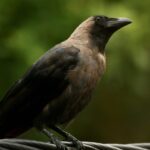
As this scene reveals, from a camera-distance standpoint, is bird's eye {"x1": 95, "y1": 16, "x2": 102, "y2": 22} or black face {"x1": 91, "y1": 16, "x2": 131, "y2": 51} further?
bird's eye {"x1": 95, "y1": 16, "x2": 102, "y2": 22}

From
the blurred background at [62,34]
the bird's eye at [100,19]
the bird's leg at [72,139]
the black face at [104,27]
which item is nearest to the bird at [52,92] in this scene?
the bird's leg at [72,139]

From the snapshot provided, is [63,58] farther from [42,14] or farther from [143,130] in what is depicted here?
[143,130]

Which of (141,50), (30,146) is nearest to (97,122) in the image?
(141,50)

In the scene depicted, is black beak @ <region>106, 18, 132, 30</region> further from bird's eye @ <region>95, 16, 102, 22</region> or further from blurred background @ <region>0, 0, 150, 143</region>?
blurred background @ <region>0, 0, 150, 143</region>

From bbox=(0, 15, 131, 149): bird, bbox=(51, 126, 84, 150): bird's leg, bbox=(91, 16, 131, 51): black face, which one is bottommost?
bbox=(51, 126, 84, 150): bird's leg

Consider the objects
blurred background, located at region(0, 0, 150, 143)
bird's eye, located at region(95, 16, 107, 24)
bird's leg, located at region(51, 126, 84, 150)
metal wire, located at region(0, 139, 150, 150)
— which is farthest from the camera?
blurred background, located at region(0, 0, 150, 143)

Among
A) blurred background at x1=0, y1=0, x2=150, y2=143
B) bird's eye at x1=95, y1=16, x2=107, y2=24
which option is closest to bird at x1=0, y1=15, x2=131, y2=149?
bird's eye at x1=95, y1=16, x2=107, y2=24

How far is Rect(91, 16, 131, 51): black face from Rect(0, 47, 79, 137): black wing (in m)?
0.45

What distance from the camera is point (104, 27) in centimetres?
829

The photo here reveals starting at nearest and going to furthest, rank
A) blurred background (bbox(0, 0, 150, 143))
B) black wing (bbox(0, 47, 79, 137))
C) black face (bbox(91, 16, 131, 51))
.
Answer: black wing (bbox(0, 47, 79, 137)) → black face (bbox(91, 16, 131, 51)) → blurred background (bbox(0, 0, 150, 143))

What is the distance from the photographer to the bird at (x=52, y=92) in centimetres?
757

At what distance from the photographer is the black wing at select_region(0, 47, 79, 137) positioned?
24.8 ft

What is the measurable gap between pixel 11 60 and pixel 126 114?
4.12 m

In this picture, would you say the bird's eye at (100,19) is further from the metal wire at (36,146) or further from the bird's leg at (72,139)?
the metal wire at (36,146)
